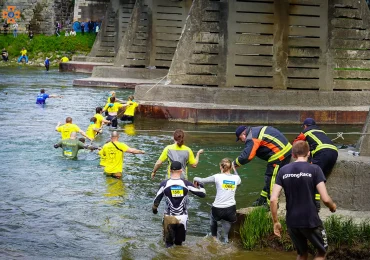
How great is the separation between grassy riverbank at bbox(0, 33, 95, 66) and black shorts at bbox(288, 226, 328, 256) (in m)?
58.0

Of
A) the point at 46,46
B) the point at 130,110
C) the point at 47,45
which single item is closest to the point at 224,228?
the point at 130,110

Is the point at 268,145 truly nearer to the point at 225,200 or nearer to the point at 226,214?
the point at 225,200

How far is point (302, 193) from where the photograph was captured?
1018 centimetres

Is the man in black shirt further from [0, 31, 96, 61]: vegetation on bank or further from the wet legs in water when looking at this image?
[0, 31, 96, 61]: vegetation on bank

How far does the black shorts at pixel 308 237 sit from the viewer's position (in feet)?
33.4

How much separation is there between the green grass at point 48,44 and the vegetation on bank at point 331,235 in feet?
188

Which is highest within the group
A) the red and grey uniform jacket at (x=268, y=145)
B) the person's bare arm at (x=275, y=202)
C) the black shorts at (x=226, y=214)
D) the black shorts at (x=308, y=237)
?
the red and grey uniform jacket at (x=268, y=145)

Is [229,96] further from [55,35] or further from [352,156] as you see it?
[55,35]

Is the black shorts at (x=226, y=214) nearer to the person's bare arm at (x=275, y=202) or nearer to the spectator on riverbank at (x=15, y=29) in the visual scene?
the person's bare arm at (x=275, y=202)

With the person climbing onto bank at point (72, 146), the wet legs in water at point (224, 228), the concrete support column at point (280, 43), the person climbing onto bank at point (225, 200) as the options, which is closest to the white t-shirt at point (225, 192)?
the person climbing onto bank at point (225, 200)

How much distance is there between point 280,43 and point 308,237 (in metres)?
20.8

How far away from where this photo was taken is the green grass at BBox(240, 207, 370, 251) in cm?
1182

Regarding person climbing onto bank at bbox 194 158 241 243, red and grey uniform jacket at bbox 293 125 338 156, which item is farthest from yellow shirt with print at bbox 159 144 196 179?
red and grey uniform jacket at bbox 293 125 338 156

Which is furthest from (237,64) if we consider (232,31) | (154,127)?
(154,127)
